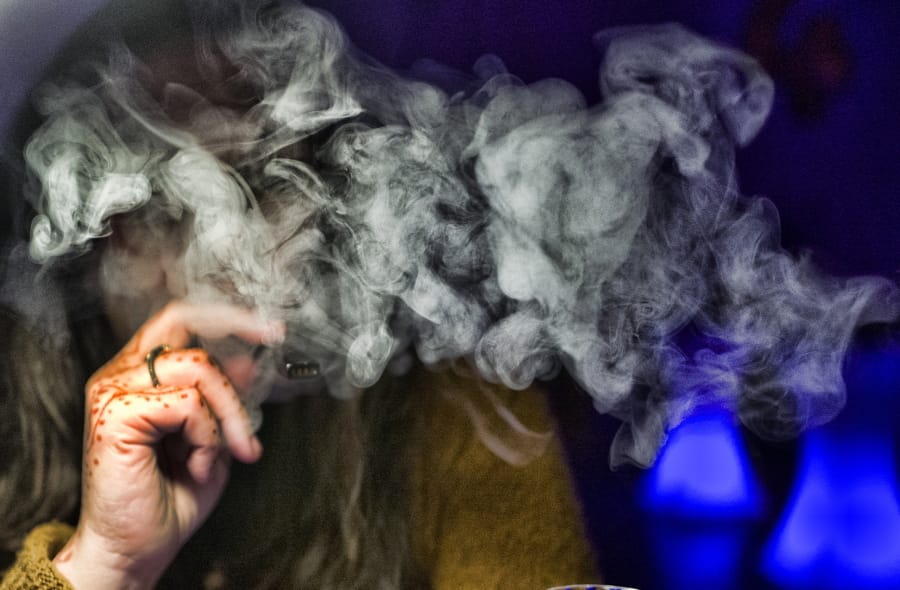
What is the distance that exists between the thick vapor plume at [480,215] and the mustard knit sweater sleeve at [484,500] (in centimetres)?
6

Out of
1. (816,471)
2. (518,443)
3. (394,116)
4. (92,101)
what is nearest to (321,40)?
(394,116)

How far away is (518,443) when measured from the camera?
952mm

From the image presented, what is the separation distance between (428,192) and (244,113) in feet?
0.77

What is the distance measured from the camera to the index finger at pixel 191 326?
910 mm

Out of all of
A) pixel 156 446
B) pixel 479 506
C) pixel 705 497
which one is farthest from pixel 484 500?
pixel 156 446

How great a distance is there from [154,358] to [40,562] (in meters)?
0.30

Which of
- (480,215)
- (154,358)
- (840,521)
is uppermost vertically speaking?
(480,215)

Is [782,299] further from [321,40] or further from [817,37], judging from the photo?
[321,40]

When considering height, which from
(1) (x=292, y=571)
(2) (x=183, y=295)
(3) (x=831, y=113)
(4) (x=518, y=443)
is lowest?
(1) (x=292, y=571)

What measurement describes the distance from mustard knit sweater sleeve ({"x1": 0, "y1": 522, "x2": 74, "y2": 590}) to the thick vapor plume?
321 millimetres

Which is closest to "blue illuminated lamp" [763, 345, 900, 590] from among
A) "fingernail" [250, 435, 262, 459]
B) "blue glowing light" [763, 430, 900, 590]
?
"blue glowing light" [763, 430, 900, 590]

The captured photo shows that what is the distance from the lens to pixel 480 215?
3.04 ft

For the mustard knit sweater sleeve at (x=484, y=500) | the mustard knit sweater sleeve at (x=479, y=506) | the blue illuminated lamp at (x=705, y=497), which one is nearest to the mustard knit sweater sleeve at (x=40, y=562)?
the mustard knit sweater sleeve at (x=479, y=506)

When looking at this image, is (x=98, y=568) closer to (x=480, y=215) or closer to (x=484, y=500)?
(x=484, y=500)
